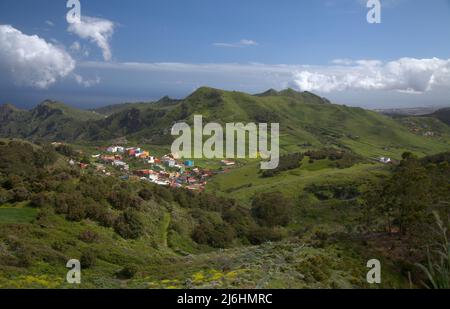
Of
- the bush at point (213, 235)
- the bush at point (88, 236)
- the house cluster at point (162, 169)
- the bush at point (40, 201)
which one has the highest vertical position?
the bush at point (40, 201)

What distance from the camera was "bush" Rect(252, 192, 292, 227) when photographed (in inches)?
2202

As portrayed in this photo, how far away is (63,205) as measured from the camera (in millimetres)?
29328

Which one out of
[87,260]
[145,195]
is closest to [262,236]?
[145,195]

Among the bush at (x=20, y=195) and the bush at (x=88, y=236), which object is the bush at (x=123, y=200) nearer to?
the bush at (x=20, y=195)

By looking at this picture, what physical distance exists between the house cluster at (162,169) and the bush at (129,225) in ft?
189

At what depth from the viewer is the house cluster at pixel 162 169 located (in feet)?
319

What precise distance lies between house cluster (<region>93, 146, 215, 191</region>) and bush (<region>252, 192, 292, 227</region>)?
32.5m

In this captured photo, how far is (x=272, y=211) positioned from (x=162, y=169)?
213 ft

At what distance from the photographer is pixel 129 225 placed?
3212 centimetres

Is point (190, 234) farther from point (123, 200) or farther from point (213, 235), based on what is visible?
point (123, 200)

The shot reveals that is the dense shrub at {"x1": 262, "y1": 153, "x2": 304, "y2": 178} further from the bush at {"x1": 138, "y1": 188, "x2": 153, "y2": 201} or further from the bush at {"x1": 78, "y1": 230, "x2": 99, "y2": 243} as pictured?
the bush at {"x1": 78, "y1": 230, "x2": 99, "y2": 243}

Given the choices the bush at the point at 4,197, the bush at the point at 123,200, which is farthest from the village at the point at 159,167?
the bush at the point at 4,197

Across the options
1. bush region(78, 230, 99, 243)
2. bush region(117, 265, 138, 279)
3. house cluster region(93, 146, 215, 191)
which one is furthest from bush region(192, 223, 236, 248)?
house cluster region(93, 146, 215, 191)
